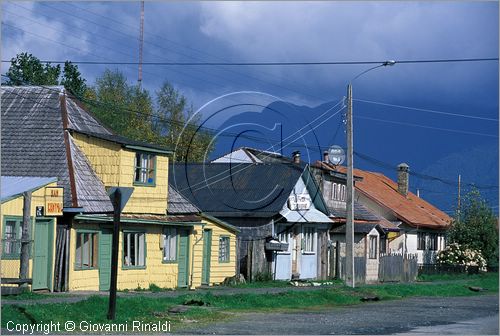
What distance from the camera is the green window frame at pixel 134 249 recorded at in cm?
3606

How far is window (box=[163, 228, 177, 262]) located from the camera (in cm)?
3881

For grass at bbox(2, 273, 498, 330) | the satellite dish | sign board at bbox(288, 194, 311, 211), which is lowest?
grass at bbox(2, 273, 498, 330)

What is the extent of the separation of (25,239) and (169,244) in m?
9.69

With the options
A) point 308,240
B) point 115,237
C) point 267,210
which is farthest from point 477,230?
point 115,237

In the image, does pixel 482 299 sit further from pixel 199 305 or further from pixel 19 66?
pixel 19 66

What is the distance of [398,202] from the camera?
7469 cm

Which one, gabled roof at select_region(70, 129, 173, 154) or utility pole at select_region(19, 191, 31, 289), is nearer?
utility pole at select_region(19, 191, 31, 289)

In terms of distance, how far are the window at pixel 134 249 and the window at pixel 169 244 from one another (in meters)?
1.59

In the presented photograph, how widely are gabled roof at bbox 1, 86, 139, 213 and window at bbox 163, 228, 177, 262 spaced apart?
4.25 m

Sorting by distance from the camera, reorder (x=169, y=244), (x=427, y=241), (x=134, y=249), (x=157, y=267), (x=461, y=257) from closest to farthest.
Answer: (x=134, y=249)
(x=157, y=267)
(x=169, y=244)
(x=461, y=257)
(x=427, y=241)

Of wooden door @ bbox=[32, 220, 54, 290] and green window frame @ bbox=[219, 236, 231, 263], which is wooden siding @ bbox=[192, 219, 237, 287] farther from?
wooden door @ bbox=[32, 220, 54, 290]

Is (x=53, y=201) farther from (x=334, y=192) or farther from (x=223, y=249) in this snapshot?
(x=334, y=192)

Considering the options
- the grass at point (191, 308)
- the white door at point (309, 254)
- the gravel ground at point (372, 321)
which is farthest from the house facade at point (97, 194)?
the white door at point (309, 254)

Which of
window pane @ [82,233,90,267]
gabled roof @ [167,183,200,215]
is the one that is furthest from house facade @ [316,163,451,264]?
→ window pane @ [82,233,90,267]
